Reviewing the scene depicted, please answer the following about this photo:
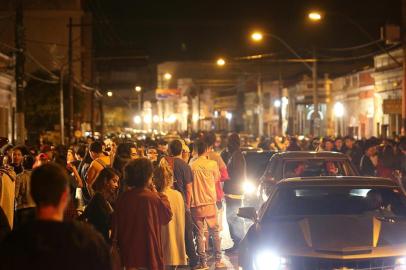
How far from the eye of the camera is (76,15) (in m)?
71.3

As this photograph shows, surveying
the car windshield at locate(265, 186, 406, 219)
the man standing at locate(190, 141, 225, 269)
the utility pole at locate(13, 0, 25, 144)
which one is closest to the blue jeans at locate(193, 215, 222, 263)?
the man standing at locate(190, 141, 225, 269)

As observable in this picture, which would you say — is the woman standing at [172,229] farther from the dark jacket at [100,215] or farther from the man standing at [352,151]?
the man standing at [352,151]

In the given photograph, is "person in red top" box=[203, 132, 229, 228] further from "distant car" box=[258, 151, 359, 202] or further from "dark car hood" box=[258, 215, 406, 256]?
"dark car hood" box=[258, 215, 406, 256]

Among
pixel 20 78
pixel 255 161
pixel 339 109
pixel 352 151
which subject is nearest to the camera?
pixel 255 161

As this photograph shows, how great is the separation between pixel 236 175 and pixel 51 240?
10463 millimetres

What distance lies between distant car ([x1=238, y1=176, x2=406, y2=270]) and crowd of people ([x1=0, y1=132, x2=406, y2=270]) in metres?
0.97

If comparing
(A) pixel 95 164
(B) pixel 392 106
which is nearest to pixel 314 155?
(A) pixel 95 164

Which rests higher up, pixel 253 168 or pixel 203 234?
pixel 253 168

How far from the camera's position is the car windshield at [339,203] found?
869cm

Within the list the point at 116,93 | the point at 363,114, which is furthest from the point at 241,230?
the point at 116,93

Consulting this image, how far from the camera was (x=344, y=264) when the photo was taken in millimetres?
7223

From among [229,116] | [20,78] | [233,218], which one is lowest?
[233,218]

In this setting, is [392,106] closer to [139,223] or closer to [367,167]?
[367,167]

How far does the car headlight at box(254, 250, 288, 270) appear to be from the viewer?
7426mm
